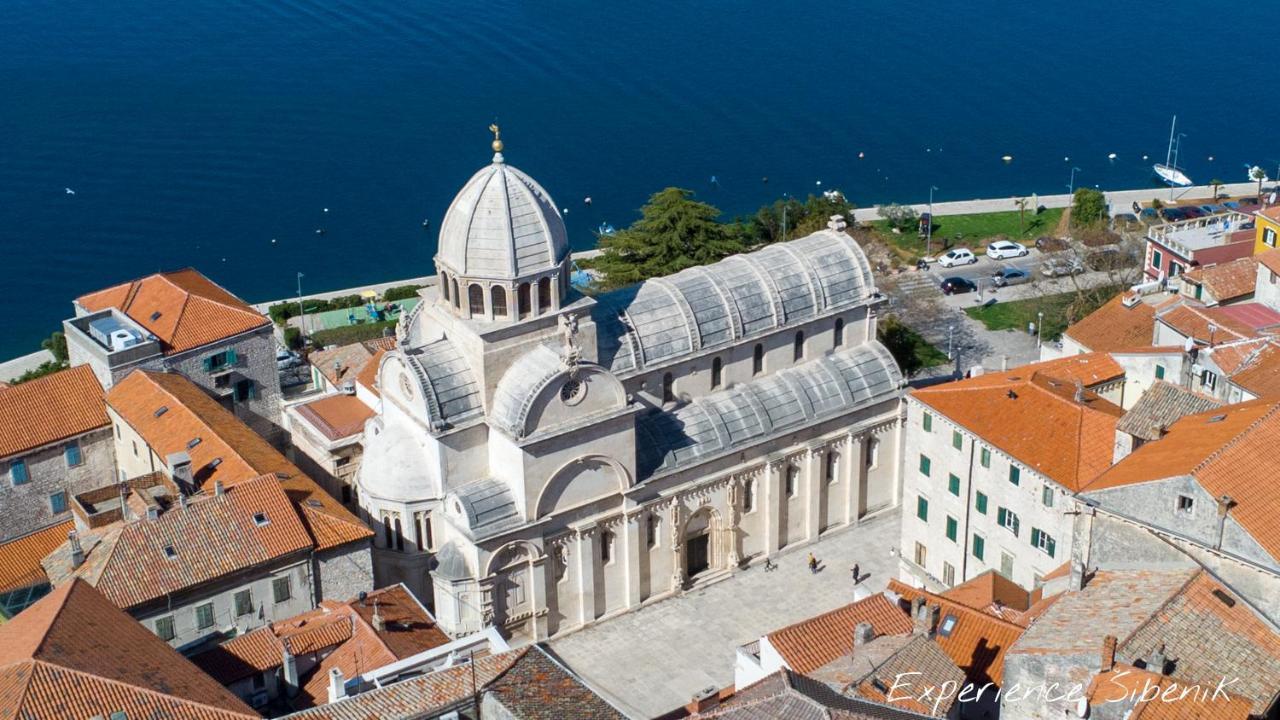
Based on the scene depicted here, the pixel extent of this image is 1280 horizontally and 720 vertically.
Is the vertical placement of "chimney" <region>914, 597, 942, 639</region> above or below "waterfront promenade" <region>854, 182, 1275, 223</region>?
Answer: below

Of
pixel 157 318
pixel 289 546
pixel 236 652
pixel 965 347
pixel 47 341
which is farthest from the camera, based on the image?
pixel 47 341

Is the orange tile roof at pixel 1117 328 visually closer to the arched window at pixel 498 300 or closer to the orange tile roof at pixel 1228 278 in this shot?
the orange tile roof at pixel 1228 278

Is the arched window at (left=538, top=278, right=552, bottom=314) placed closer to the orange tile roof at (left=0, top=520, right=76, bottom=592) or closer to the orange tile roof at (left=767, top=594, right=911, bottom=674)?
the orange tile roof at (left=767, top=594, right=911, bottom=674)

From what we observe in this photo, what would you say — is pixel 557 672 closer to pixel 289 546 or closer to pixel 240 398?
pixel 289 546

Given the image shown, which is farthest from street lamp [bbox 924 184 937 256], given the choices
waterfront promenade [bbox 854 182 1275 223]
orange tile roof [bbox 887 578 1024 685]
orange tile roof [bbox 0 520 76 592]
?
orange tile roof [bbox 0 520 76 592]

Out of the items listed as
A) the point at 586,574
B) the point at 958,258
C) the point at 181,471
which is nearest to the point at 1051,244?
the point at 958,258

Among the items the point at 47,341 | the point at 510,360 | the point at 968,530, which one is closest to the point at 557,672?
the point at 510,360

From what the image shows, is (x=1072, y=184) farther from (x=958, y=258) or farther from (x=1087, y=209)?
(x=958, y=258)
